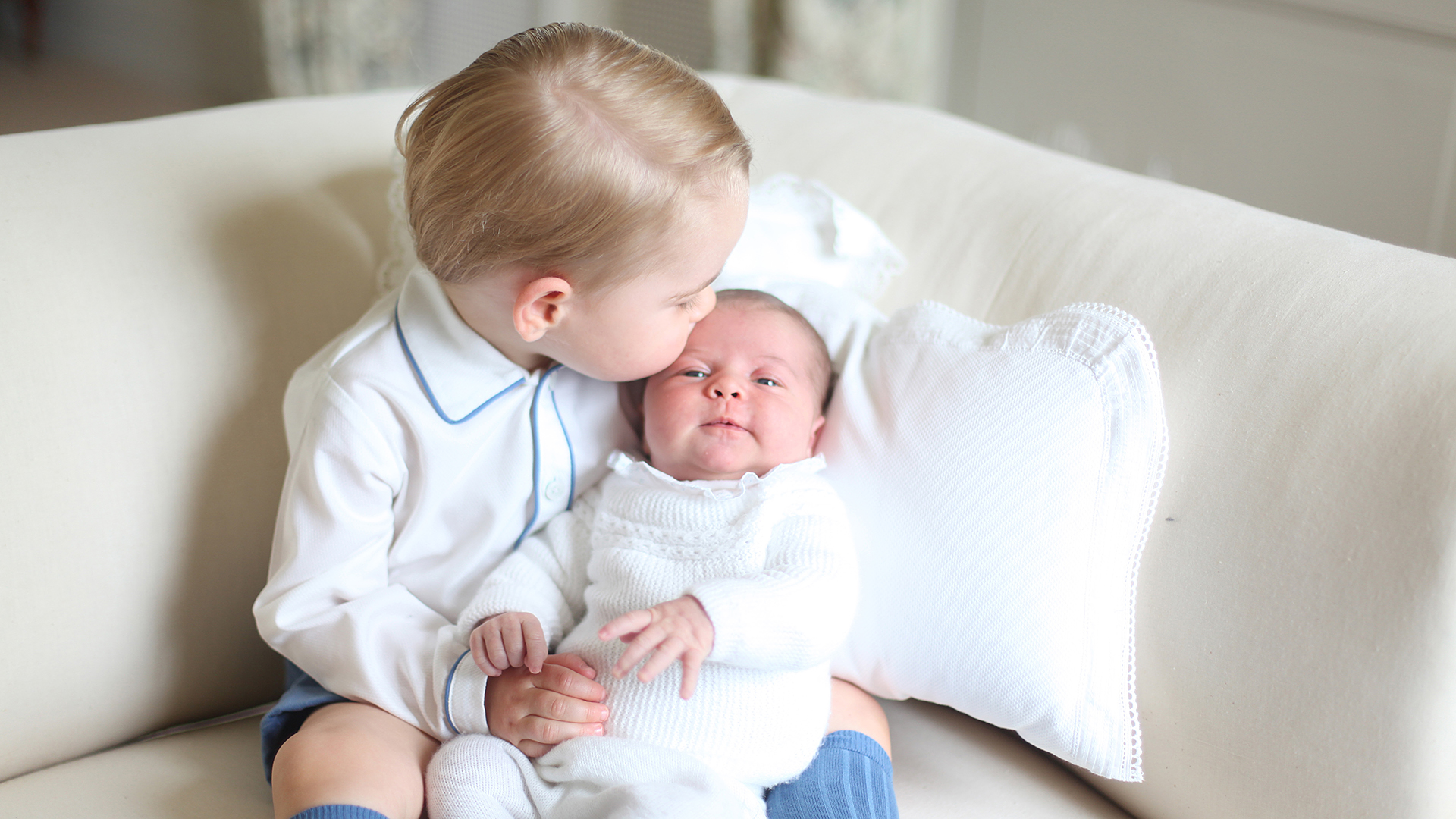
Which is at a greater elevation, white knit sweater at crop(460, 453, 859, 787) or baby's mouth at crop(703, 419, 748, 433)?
baby's mouth at crop(703, 419, 748, 433)

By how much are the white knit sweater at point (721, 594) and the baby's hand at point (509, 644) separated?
32mm

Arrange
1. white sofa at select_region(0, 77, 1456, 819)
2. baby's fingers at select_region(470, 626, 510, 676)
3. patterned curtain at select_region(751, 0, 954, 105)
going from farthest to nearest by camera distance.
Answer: patterned curtain at select_region(751, 0, 954, 105) → baby's fingers at select_region(470, 626, 510, 676) → white sofa at select_region(0, 77, 1456, 819)

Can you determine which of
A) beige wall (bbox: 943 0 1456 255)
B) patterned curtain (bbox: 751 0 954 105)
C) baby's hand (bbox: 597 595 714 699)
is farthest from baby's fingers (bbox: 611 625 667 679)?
patterned curtain (bbox: 751 0 954 105)

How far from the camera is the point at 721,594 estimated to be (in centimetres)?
79

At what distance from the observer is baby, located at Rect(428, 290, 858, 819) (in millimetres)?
787

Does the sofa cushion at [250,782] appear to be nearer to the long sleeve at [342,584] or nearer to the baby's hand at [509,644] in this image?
the long sleeve at [342,584]

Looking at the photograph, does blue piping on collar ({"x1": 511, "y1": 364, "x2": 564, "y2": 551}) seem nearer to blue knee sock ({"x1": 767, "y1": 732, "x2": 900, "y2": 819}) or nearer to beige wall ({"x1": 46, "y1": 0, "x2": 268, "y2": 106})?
blue knee sock ({"x1": 767, "y1": 732, "x2": 900, "y2": 819})

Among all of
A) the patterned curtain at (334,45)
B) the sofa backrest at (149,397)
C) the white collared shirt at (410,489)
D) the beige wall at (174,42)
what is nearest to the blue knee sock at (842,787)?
the white collared shirt at (410,489)

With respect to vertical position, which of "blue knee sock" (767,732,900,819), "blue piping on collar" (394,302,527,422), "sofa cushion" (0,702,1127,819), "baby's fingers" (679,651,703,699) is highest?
"blue piping on collar" (394,302,527,422)

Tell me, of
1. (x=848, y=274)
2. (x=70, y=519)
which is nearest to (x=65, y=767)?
(x=70, y=519)

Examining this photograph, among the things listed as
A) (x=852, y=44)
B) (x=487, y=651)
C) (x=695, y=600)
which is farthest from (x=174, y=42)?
(x=695, y=600)

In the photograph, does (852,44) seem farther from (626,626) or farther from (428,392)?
(626,626)

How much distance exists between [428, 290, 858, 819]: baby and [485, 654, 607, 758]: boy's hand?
0.04 ft

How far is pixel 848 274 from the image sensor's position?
1.13 metres
